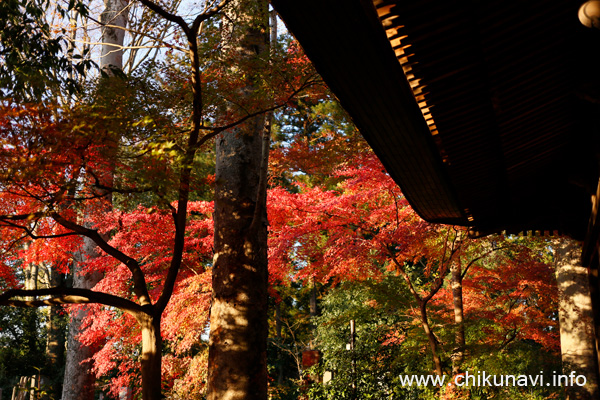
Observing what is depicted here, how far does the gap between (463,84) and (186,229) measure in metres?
8.74

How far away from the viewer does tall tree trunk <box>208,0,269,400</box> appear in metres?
5.34

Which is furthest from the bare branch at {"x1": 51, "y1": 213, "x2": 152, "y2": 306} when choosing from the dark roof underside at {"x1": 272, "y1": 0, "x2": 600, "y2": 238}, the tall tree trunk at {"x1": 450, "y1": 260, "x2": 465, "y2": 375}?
the tall tree trunk at {"x1": 450, "y1": 260, "x2": 465, "y2": 375}

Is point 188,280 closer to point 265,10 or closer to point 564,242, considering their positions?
point 265,10

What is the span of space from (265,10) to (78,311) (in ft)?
24.4

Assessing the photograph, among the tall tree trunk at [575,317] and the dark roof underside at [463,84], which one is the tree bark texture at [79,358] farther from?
the tall tree trunk at [575,317]

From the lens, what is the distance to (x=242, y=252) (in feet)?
18.8

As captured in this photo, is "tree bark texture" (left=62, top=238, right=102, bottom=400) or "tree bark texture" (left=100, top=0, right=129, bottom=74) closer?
"tree bark texture" (left=62, top=238, right=102, bottom=400)

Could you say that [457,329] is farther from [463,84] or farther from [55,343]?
[55,343]

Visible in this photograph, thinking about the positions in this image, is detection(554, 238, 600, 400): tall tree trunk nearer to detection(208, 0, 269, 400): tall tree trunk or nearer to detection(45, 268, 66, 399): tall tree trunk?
detection(208, 0, 269, 400): tall tree trunk

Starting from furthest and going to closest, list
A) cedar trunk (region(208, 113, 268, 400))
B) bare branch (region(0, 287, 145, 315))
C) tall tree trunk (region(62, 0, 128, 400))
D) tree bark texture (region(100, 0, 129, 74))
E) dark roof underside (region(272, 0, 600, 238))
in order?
tree bark texture (region(100, 0, 129, 74)) < tall tree trunk (region(62, 0, 128, 400)) < cedar trunk (region(208, 113, 268, 400)) < bare branch (region(0, 287, 145, 315)) < dark roof underside (region(272, 0, 600, 238))

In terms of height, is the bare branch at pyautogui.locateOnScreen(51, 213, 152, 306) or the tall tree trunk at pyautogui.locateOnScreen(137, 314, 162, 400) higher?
the bare branch at pyautogui.locateOnScreen(51, 213, 152, 306)

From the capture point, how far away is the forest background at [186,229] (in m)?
5.07

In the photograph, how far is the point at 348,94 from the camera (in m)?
2.48

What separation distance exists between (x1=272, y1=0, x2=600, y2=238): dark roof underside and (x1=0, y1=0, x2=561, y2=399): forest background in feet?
8.34
